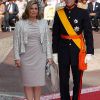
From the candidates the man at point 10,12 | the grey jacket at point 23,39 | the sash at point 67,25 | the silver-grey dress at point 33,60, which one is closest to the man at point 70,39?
the sash at point 67,25

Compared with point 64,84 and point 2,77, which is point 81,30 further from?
point 2,77

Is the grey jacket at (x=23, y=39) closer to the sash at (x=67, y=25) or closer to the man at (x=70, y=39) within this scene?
the man at (x=70, y=39)

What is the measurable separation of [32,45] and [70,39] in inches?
22.2

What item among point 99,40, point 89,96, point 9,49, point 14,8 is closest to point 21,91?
point 89,96

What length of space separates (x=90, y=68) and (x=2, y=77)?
2.55 meters

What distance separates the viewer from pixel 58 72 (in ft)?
22.5

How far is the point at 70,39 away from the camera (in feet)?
21.8

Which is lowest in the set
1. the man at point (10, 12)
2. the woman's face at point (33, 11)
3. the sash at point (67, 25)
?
the man at point (10, 12)

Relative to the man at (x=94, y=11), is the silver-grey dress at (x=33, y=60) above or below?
above

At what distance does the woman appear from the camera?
21.5ft

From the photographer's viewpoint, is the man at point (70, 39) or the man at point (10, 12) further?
the man at point (10, 12)

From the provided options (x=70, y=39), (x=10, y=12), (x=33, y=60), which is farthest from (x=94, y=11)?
(x=33, y=60)

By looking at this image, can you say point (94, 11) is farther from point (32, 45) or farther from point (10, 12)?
point (32, 45)

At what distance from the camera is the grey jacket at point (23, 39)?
21.5 ft
